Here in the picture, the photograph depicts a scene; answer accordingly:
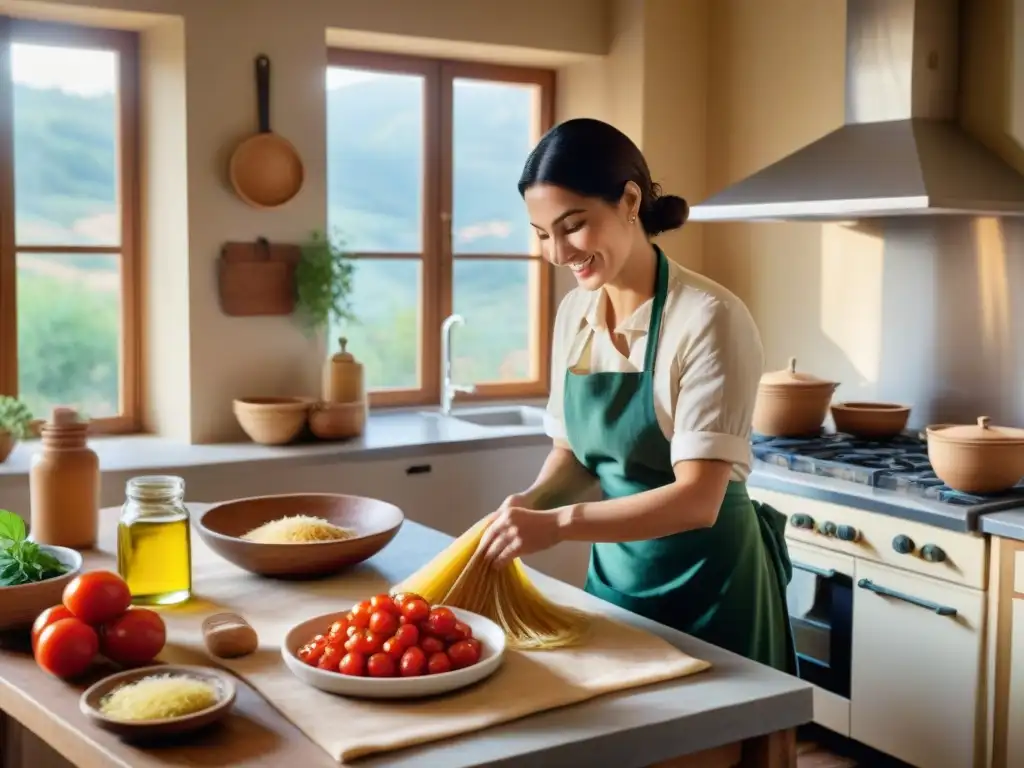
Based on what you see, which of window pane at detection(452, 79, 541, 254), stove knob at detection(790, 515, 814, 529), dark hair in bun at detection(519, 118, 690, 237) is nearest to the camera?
dark hair in bun at detection(519, 118, 690, 237)

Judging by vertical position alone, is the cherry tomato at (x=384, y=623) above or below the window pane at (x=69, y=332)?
below

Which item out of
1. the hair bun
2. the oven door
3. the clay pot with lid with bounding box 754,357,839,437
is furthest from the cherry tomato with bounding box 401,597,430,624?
the clay pot with lid with bounding box 754,357,839,437

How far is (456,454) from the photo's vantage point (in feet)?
12.7

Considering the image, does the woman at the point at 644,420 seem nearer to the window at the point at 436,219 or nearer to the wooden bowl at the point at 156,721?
the wooden bowl at the point at 156,721

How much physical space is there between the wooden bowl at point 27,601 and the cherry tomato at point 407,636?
23.4 inches

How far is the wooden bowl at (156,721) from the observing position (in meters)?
1.42

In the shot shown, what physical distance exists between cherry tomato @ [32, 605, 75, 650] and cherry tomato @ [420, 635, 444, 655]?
1.62 feet

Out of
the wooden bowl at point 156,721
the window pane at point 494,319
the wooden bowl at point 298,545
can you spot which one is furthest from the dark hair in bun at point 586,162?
the window pane at point 494,319

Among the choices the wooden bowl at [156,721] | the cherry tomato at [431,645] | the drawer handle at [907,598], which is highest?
the cherry tomato at [431,645]

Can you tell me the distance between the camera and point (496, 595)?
6.08 feet

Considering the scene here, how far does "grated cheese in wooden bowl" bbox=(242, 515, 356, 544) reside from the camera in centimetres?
213

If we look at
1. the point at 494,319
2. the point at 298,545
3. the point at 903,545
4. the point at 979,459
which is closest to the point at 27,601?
the point at 298,545

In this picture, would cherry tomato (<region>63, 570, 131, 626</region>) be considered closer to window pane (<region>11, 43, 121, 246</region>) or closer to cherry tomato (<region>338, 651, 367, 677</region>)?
cherry tomato (<region>338, 651, 367, 677</region>)

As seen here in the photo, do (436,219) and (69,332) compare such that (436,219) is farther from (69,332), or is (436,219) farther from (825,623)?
(825,623)
